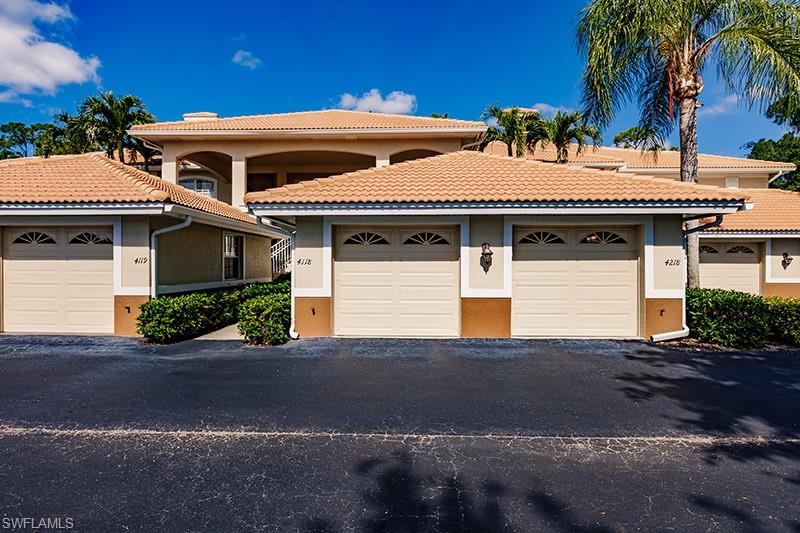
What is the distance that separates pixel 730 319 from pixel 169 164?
19.8m

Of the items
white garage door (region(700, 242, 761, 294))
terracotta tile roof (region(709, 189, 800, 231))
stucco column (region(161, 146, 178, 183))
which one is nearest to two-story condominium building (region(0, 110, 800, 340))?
white garage door (region(700, 242, 761, 294))

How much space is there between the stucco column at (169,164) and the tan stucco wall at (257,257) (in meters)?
5.28

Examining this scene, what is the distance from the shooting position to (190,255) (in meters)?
10.9

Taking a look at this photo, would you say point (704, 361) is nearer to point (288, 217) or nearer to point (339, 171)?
point (288, 217)

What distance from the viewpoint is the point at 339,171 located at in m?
19.5

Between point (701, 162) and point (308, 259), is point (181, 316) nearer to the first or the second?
point (308, 259)

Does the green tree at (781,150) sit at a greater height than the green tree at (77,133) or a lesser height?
greater

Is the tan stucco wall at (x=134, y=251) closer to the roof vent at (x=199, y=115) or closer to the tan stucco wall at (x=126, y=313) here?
the tan stucco wall at (x=126, y=313)

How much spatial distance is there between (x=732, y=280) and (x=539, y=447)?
12916mm

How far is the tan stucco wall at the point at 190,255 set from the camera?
9.68 m

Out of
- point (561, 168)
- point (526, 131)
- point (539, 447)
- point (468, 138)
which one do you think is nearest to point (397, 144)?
point (468, 138)

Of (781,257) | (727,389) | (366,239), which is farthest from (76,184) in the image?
(781,257)

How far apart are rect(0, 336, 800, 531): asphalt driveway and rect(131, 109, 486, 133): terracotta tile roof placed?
1191 centimetres

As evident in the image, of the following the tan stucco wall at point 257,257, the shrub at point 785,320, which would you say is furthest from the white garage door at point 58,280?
the shrub at point 785,320
